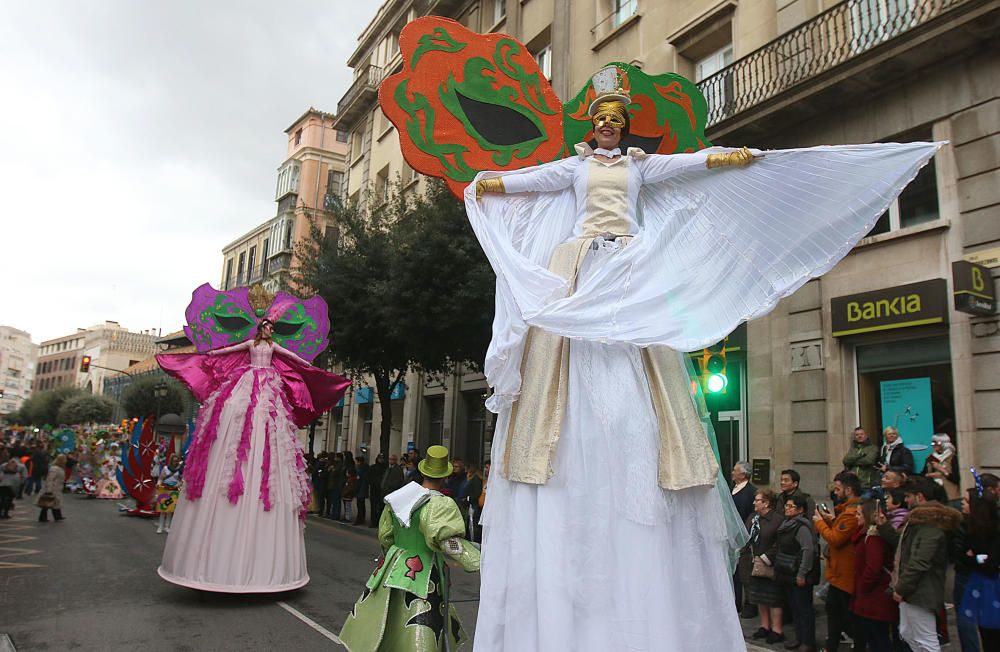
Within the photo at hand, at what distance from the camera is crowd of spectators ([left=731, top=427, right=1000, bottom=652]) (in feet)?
17.0

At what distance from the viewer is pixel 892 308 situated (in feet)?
31.7

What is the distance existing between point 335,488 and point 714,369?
1014cm

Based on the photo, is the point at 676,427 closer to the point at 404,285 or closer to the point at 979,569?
the point at 979,569

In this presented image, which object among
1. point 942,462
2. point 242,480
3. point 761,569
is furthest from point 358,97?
point 761,569

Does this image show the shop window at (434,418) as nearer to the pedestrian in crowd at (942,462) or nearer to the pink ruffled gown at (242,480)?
the pink ruffled gown at (242,480)

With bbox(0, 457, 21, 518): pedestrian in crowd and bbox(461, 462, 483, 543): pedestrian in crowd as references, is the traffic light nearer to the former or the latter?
bbox(461, 462, 483, 543): pedestrian in crowd

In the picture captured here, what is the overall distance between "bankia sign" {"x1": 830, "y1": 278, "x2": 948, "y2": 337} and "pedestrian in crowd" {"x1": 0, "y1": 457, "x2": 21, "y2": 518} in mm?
16403

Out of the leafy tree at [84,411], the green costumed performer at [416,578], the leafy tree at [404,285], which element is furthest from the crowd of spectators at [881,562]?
the leafy tree at [84,411]

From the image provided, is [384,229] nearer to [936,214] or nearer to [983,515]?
[936,214]

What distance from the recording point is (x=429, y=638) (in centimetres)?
408

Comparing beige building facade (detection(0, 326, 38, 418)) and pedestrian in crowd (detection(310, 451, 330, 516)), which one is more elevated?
beige building facade (detection(0, 326, 38, 418))

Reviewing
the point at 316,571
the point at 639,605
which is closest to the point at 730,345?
the point at 316,571

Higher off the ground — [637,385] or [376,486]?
[637,385]

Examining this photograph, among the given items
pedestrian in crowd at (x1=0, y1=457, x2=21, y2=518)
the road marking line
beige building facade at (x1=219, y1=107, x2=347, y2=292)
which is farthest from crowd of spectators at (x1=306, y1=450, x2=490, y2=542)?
beige building facade at (x1=219, y1=107, x2=347, y2=292)
